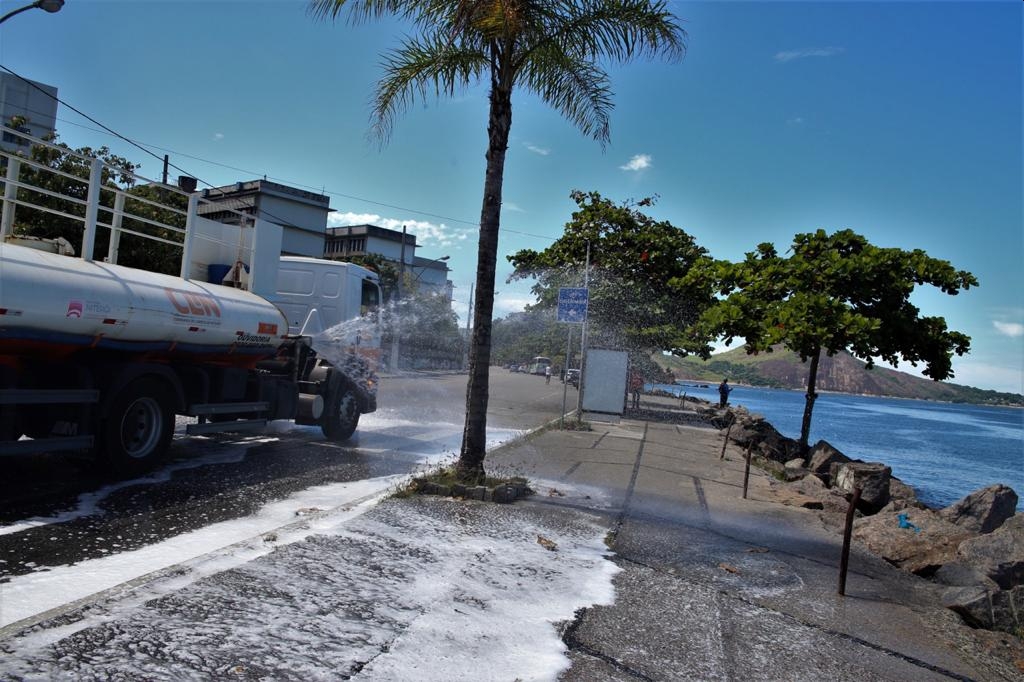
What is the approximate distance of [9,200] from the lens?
707cm

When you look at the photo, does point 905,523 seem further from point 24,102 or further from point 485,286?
point 24,102

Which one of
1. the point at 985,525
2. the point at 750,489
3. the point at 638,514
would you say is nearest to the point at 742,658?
the point at 638,514

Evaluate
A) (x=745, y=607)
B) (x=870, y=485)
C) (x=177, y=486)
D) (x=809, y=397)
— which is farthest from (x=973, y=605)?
(x=809, y=397)

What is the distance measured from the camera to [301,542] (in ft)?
18.1

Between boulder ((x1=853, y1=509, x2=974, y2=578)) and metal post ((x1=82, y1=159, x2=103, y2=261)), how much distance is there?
8.87 meters

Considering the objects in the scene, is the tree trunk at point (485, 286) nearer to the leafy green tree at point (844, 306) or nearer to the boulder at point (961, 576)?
the boulder at point (961, 576)

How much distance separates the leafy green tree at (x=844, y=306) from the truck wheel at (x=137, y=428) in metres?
12.6

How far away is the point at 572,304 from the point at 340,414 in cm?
677

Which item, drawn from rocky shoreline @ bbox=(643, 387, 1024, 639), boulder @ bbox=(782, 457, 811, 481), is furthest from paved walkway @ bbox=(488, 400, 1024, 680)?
boulder @ bbox=(782, 457, 811, 481)

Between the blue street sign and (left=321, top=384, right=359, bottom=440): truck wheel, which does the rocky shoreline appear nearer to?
the blue street sign

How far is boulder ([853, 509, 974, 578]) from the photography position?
7.38 m

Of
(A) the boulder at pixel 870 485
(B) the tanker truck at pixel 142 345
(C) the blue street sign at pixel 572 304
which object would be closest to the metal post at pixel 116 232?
(B) the tanker truck at pixel 142 345

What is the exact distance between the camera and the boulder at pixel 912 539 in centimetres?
738

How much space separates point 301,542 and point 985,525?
11.0 m
